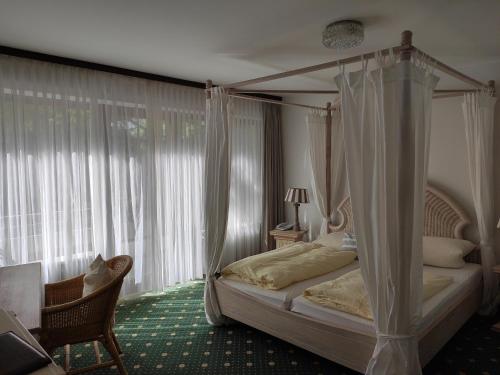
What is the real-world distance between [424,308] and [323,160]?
7.98 ft

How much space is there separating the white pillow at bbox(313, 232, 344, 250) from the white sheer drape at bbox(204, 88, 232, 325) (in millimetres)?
1427

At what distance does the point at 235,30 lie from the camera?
269cm

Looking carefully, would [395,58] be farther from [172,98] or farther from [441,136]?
[172,98]

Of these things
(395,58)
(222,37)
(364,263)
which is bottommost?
(364,263)

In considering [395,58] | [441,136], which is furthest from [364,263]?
[441,136]

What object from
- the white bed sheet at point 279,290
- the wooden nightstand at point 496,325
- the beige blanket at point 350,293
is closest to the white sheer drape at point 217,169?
the white bed sheet at point 279,290

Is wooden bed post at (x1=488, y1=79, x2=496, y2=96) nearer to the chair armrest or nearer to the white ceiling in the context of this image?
the white ceiling

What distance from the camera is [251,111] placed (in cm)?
514

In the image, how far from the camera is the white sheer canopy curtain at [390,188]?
2031mm

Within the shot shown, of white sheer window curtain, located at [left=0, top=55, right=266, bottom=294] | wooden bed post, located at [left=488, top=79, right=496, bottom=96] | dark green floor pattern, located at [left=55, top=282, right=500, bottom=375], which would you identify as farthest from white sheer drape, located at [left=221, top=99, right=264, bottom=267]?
wooden bed post, located at [left=488, top=79, right=496, bottom=96]

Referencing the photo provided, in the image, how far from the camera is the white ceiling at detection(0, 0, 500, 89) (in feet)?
7.48

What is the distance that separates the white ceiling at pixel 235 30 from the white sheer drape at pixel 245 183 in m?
1.36

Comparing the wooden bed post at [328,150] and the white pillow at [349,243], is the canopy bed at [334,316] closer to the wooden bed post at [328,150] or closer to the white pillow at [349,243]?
the white pillow at [349,243]

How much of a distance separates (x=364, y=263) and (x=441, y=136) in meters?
2.43
